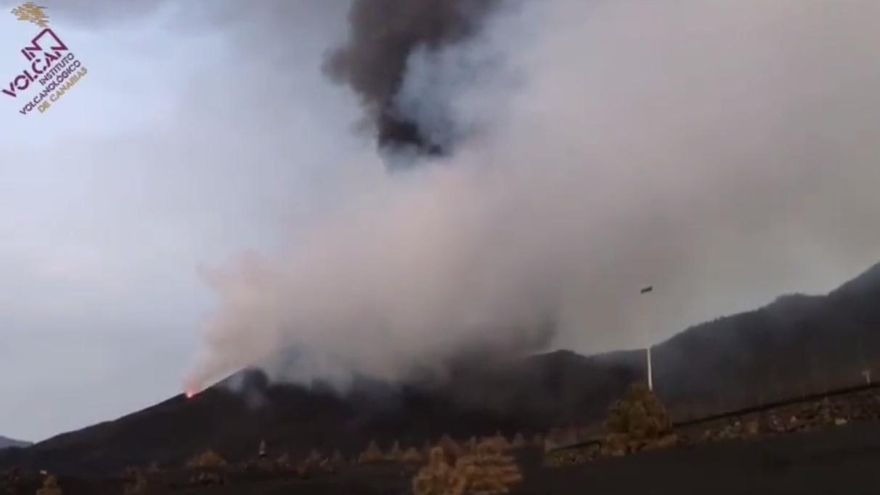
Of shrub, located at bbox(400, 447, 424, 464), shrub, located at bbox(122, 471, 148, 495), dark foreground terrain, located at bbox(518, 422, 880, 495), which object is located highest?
shrub, located at bbox(400, 447, 424, 464)

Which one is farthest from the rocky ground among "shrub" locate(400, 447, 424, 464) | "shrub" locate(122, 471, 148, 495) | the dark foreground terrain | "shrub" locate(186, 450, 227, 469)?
"shrub" locate(186, 450, 227, 469)

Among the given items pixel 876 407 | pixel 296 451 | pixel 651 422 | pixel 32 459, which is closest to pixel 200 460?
pixel 296 451

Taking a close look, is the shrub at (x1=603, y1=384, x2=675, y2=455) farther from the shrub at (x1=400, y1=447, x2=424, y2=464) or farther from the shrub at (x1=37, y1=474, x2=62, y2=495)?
the shrub at (x1=37, y1=474, x2=62, y2=495)

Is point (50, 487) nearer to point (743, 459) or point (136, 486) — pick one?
point (136, 486)

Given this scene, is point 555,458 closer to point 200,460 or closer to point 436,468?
point 436,468

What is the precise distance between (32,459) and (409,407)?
76.7 ft

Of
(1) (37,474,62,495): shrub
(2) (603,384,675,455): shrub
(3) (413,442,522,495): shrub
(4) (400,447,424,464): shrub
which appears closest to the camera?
(3) (413,442,522,495): shrub

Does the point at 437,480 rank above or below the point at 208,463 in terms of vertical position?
below

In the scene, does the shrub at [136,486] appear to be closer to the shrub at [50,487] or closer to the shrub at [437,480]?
the shrub at [50,487]

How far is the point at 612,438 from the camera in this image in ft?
83.0

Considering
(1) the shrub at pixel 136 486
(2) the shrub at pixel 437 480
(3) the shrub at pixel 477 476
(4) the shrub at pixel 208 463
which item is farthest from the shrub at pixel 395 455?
(3) the shrub at pixel 477 476

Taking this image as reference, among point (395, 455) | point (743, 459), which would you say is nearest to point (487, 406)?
point (395, 455)

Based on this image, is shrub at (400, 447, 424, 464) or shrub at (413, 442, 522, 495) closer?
shrub at (413, 442, 522, 495)

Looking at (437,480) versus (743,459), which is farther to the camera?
(437,480)
